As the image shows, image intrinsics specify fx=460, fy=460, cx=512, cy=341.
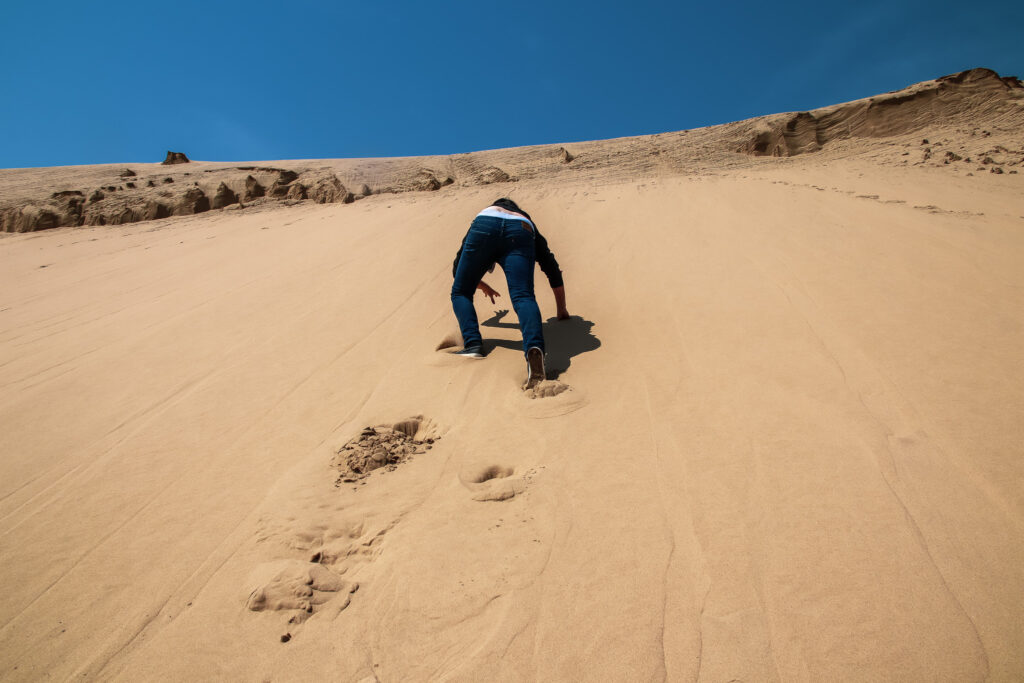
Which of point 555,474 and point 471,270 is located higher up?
point 471,270

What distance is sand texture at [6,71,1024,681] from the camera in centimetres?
110

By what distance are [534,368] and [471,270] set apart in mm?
858

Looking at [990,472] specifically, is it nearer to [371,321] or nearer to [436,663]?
[436,663]

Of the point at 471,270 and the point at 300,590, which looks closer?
the point at 300,590

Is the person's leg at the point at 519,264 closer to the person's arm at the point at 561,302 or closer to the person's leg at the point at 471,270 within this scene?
the person's leg at the point at 471,270

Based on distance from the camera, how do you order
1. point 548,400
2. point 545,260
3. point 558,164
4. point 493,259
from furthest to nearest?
point 558,164, point 545,260, point 493,259, point 548,400

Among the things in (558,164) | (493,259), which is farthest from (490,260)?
(558,164)

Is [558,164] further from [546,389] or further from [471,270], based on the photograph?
[546,389]

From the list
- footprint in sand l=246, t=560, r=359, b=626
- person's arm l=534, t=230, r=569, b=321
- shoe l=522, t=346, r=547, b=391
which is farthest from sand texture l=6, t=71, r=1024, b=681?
person's arm l=534, t=230, r=569, b=321

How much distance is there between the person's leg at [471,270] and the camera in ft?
8.93

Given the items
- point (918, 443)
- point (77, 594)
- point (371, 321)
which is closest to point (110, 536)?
point (77, 594)

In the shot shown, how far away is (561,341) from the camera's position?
2.87 meters

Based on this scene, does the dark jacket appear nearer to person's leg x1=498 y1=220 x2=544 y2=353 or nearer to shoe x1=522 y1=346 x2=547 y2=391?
person's leg x1=498 y1=220 x2=544 y2=353

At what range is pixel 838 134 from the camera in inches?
341
